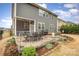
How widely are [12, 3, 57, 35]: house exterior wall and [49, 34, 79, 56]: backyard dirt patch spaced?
16.6 inches

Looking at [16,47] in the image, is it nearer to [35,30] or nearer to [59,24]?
[35,30]

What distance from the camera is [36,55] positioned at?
412 cm

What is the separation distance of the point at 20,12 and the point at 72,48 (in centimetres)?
135

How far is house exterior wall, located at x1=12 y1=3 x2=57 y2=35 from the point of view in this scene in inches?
163

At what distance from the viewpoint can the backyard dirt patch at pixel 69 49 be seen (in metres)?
4.14

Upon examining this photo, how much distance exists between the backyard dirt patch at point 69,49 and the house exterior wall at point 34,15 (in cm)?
42

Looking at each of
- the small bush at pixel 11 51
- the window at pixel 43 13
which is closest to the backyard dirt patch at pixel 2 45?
the small bush at pixel 11 51

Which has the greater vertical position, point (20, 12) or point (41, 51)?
point (20, 12)

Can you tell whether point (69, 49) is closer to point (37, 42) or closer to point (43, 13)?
point (37, 42)

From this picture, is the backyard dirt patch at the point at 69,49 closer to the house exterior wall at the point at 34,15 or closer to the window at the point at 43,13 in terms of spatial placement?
the house exterior wall at the point at 34,15

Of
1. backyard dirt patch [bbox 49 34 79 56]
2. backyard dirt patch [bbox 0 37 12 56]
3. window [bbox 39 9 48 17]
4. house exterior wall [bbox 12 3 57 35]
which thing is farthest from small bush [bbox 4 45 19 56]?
window [bbox 39 9 48 17]

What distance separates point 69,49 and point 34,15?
1.05 metres

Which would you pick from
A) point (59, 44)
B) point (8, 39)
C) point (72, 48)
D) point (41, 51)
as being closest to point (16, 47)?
point (8, 39)

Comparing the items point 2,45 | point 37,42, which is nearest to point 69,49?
point 37,42
